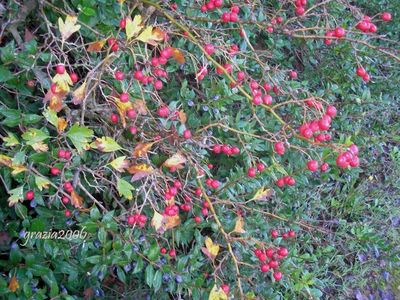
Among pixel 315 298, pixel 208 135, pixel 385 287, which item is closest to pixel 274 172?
pixel 208 135

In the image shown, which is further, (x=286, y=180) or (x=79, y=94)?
(x=286, y=180)

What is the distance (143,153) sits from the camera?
1.58 meters

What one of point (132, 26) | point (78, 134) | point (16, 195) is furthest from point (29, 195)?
point (132, 26)

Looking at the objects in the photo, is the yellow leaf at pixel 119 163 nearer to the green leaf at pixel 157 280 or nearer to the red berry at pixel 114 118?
the red berry at pixel 114 118

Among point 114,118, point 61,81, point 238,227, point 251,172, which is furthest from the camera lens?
point 251,172

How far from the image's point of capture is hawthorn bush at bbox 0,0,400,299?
152 cm

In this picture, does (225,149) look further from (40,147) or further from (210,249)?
(40,147)

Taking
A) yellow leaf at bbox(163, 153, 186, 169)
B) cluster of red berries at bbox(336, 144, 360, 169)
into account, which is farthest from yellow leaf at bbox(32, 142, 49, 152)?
cluster of red berries at bbox(336, 144, 360, 169)

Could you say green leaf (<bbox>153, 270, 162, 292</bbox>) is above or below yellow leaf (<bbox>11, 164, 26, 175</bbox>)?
below

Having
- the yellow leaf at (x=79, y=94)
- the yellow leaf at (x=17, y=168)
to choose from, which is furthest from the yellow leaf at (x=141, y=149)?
the yellow leaf at (x=17, y=168)

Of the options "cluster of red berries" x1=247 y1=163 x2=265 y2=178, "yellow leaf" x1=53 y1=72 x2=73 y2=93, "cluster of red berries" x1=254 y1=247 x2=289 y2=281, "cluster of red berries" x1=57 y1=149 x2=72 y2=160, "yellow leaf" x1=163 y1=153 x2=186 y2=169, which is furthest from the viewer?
"cluster of red berries" x1=247 y1=163 x2=265 y2=178

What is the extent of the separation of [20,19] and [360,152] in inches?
77.7

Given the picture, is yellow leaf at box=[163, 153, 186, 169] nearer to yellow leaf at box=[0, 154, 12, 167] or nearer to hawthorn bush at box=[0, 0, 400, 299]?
hawthorn bush at box=[0, 0, 400, 299]

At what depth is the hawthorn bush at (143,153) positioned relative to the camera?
152cm
